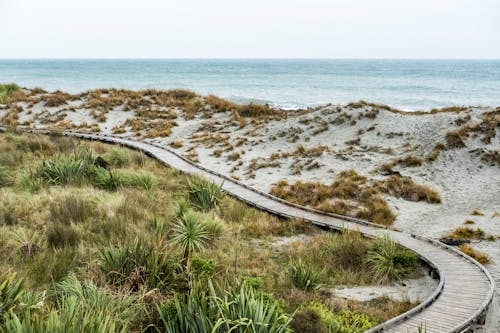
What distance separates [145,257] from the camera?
340 inches

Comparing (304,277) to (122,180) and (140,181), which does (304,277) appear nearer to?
(140,181)

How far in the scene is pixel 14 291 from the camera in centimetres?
643

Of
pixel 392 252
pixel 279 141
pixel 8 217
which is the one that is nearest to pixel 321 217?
pixel 392 252

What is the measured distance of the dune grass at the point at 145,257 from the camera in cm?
625

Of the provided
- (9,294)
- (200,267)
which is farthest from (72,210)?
(9,294)

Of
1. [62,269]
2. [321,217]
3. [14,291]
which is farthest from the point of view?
[321,217]

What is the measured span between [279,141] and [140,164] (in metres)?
8.46

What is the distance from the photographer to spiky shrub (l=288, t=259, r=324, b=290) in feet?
30.7

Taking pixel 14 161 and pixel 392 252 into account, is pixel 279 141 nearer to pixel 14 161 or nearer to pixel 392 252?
pixel 14 161

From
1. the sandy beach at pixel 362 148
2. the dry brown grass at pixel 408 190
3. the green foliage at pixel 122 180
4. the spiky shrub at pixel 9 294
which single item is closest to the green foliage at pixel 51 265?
the spiky shrub at pixel 9 294

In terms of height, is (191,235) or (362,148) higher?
(191,235)

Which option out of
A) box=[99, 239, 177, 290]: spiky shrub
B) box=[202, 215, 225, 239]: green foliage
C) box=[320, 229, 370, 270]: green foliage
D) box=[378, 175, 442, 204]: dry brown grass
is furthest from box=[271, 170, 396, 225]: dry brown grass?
box=[99, 239, 177, 290]: spiky shrub

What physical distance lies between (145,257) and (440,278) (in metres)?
6.01

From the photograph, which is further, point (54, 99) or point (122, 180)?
point (54, 99)
